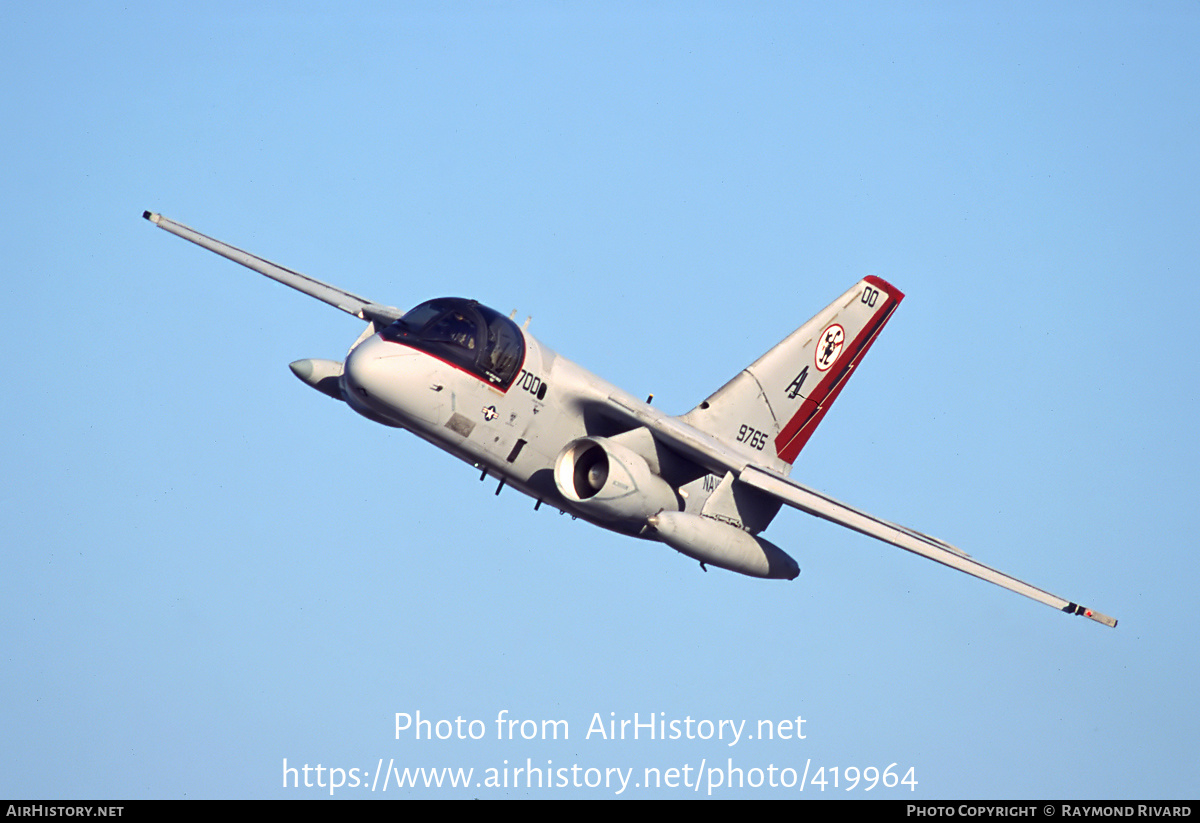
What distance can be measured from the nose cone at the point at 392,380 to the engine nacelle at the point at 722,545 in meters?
Answer: 4.55

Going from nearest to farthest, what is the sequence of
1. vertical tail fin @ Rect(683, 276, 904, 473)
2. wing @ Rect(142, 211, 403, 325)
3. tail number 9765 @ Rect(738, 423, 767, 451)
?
wing @ Rect(142, 211, 403, 325)
vertical tail fin @ Rect(683, 276, 904, 473)
tail number 9765 @ Rect(738, 423, 767, 451)

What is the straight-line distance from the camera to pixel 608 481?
88.4 feet

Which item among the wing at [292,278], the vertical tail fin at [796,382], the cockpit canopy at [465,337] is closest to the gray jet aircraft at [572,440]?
the cockpit canopy at [465,337]

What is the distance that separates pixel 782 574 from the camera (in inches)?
1169

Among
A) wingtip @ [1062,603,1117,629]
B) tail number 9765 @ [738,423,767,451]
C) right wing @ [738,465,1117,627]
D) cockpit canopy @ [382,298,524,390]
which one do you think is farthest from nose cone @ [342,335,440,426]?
wingtip @ [1062,603,1117,629]

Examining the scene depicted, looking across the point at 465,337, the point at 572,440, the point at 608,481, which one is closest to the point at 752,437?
the point at 572,440

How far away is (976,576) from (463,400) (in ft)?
31.5

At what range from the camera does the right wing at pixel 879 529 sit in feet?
87.4

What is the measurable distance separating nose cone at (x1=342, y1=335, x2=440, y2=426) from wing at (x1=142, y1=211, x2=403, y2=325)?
421 cm

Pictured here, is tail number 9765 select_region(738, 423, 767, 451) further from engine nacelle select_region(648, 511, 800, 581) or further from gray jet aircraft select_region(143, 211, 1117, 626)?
engine nacelle select_region(648, 511, 800, 581)

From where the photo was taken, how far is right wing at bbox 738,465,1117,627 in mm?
26625

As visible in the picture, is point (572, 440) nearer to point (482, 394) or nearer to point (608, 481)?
point (608, 481)
